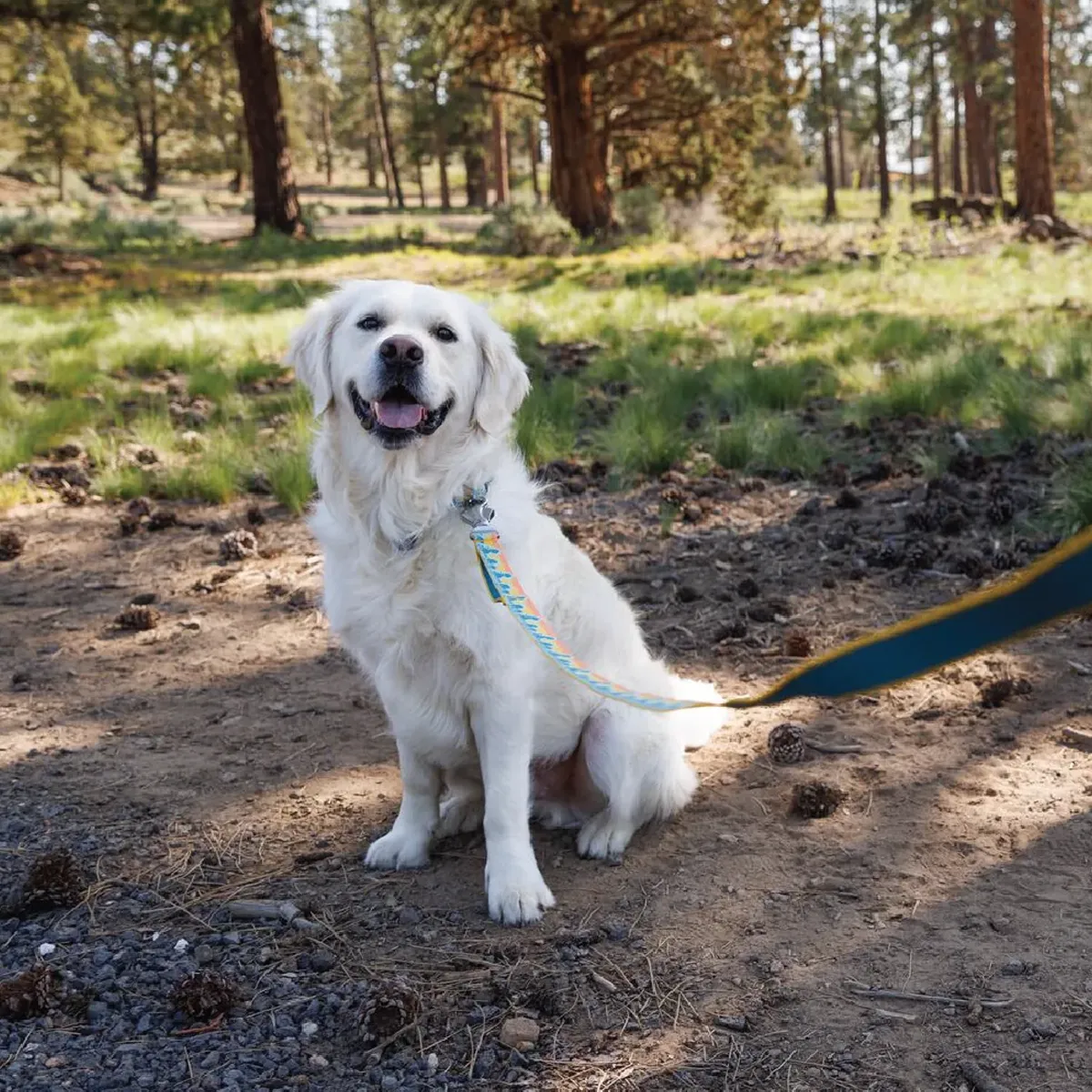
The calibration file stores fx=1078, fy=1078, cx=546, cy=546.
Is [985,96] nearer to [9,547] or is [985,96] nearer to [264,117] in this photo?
[264,117]

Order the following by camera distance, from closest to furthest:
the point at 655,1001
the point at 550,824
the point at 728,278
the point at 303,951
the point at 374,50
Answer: the point at 655,1001, the point at 303,951, the point at 550,824, the point at 728,278, the point at 374,50

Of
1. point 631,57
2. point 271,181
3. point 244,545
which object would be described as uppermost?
point 631,57

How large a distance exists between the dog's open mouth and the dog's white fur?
4 cm

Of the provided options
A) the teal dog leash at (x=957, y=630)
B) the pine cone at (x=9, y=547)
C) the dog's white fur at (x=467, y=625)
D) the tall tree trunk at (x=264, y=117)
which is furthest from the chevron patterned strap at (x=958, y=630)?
the tall tree trunk at (x=264, y=117)

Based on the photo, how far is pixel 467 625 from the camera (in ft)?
8.93

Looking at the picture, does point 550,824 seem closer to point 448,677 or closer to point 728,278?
point 448,677

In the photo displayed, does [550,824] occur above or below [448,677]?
below

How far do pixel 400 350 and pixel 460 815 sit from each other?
1.38 meters

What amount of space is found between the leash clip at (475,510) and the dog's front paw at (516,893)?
0.88 metres

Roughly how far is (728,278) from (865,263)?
6.24 feet

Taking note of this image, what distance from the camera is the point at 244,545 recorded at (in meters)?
5.32

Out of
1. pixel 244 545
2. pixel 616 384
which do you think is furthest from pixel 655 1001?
pixel 616 384

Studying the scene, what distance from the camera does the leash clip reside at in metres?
2.80

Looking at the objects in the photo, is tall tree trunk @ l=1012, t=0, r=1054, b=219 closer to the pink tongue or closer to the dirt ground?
the dirt ground
